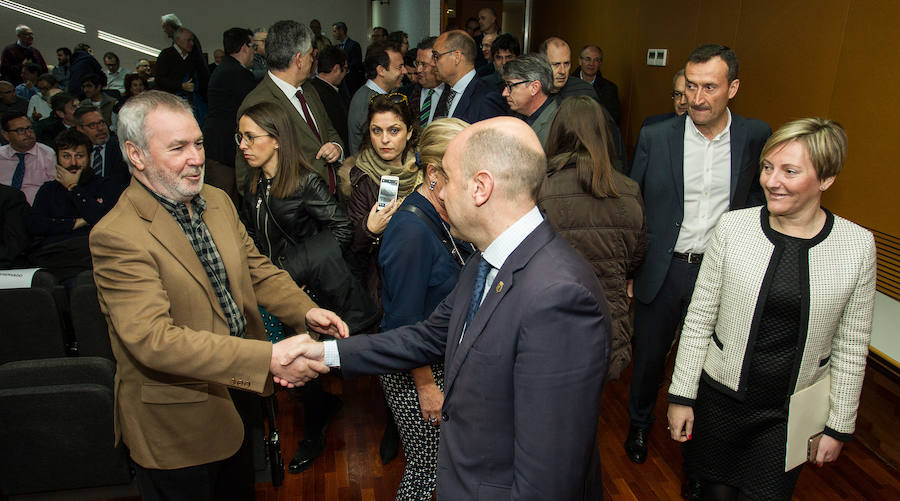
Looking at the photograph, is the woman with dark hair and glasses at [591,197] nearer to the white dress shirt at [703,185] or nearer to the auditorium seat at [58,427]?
the white dress shirt at [703,185]

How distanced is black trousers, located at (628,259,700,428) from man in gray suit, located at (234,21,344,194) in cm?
215

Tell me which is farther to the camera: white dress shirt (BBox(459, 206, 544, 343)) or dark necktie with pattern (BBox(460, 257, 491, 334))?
dark necktie with pattern (BBox(460, 257, 491, 334))

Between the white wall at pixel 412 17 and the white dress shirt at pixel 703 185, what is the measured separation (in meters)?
5.79

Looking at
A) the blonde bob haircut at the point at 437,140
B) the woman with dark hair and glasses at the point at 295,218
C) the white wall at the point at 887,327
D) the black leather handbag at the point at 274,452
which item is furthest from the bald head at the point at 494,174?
the white wall at the point at 887,327

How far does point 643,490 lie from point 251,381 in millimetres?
2063

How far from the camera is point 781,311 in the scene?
6.20ft

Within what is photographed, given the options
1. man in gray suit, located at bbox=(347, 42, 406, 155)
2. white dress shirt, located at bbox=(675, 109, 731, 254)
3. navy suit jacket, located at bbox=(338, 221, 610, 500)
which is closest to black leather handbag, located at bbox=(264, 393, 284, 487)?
navy suit jacket, located at bbox=(338, 221, 610, 500)

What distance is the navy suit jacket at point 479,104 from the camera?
13.8ft

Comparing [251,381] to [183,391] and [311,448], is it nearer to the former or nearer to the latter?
[183,391]

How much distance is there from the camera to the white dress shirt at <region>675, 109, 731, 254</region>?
283cm

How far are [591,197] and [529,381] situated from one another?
150 centimetres

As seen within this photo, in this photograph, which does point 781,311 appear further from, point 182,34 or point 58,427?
point 182,34

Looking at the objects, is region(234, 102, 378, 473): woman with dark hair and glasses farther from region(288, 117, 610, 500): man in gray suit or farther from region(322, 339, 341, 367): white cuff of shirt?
region(288, 117, 610, 500): man in gray suit

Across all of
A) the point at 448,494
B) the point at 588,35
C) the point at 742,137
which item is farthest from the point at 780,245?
the point at 588,35
